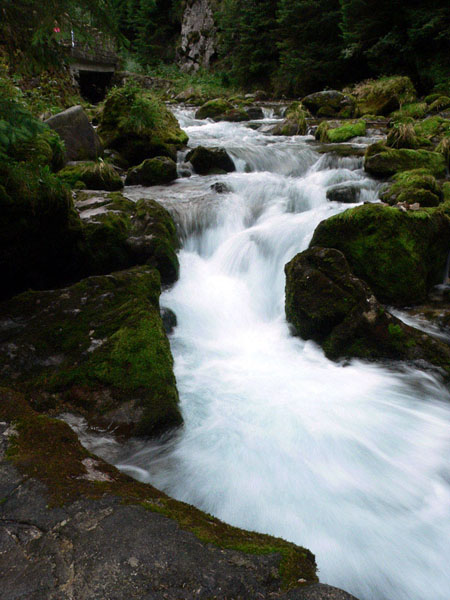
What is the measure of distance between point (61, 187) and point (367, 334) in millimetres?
4071

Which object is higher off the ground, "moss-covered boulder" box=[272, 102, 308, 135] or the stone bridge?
the stone bridge

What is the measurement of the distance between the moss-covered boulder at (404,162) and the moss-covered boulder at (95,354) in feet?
21.6

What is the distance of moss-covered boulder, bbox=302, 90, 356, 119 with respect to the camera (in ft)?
54.6

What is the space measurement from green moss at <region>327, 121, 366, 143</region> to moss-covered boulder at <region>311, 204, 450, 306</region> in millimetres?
8325

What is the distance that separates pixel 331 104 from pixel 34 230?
54.3 feet

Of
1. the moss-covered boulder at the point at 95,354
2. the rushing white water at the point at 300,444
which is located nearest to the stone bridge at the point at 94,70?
the rushing white water at the point at 300,444

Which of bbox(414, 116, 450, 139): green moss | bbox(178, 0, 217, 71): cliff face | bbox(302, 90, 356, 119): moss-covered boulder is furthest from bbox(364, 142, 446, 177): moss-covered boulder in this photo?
bbox(178, 0, 217, 71): cliff face

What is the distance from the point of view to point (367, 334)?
4445 mm

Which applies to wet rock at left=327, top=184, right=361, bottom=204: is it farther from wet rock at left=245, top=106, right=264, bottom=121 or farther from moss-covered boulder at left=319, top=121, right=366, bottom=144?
wet rock at left=245, top=106, right=264, bottom=121

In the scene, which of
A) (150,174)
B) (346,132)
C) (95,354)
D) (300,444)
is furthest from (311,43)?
(300,444)

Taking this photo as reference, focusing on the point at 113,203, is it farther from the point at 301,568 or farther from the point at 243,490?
the point at 301,568

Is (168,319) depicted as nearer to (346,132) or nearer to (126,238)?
(126,238)

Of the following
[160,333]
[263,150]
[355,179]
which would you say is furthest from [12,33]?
[263,150]

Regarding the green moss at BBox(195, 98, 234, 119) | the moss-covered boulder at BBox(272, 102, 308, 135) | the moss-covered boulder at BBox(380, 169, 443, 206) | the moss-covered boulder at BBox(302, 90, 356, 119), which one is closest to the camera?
the moss-covered boulder at BBox(380, 169, 443, 206)
